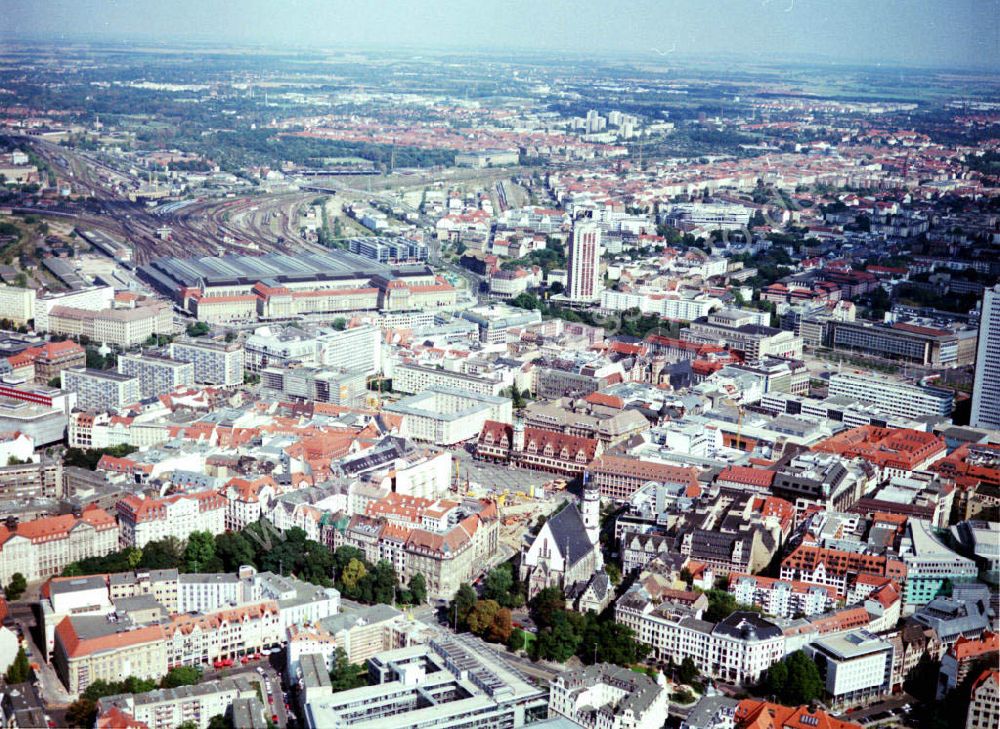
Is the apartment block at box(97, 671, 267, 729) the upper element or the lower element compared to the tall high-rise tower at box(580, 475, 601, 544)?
lower

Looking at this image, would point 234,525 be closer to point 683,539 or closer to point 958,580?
point 683,539

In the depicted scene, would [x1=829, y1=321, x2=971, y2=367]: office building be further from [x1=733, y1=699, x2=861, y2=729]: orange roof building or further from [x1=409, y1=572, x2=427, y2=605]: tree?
[x1=733, y1=699, x2=861, y2=729]: orange roof building

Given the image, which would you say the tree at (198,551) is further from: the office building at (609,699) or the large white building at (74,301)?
the large white building at (74,301)

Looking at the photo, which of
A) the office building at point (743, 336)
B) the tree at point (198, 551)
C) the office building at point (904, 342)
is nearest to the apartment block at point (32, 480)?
the tree at point (198, 551)

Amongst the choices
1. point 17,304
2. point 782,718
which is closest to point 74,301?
point 17,304

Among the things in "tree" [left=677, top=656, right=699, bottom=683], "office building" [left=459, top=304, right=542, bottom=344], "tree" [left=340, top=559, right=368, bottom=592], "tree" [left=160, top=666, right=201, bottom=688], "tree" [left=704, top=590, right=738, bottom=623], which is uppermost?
"office building" [left=459, top=304, right=542, bottom=344]

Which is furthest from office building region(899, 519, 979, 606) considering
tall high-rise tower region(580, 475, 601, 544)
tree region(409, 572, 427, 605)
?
tree region(409, 572, 427, 605)

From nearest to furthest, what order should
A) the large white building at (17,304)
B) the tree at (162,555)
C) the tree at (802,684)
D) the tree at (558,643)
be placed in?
the tree at (802,684)
the tree at (558,643)
the tree at (162,555)
the large white building at (17,304)
